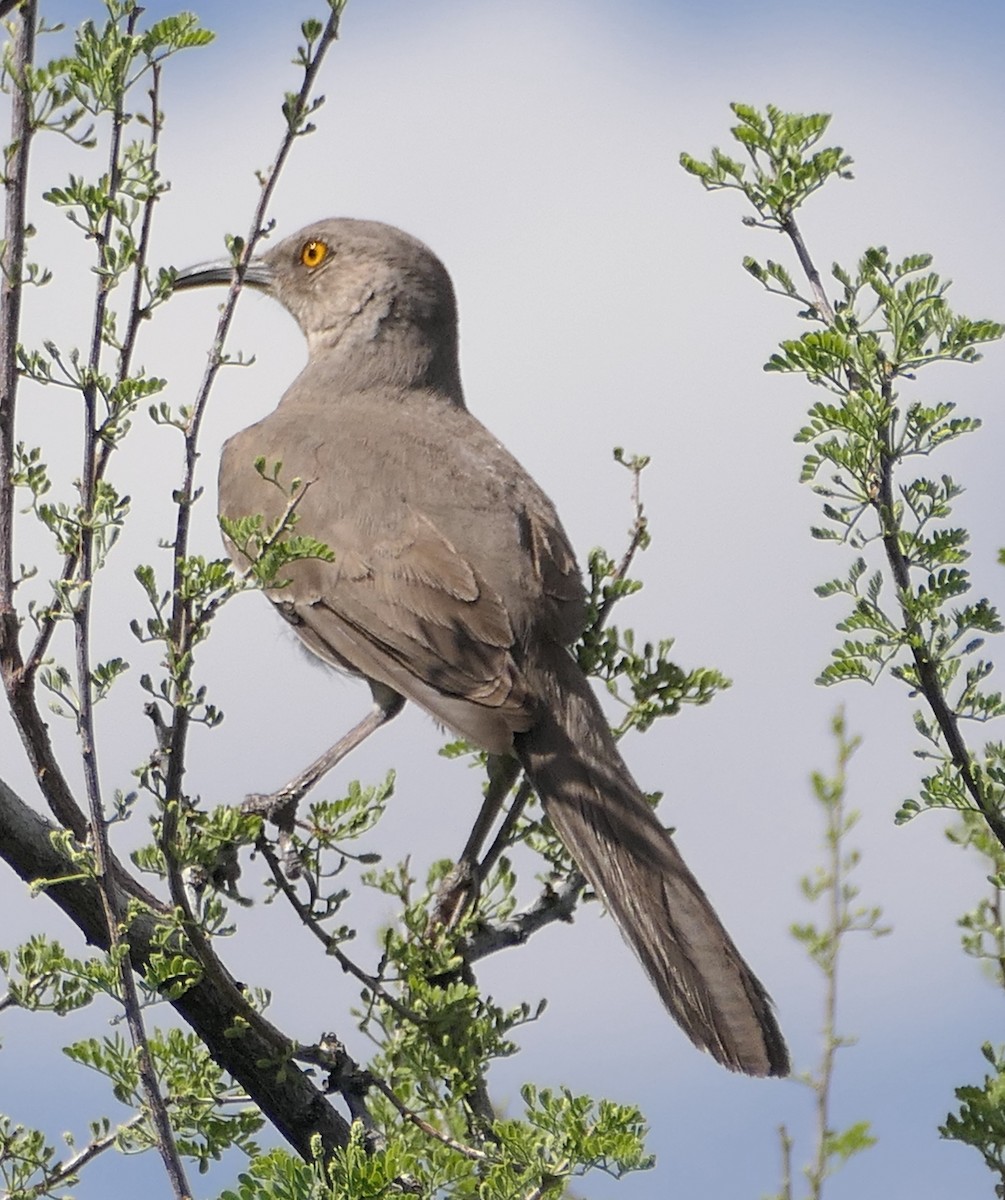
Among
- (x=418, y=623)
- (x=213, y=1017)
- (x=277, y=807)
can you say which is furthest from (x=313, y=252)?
(x=213, y=1017)

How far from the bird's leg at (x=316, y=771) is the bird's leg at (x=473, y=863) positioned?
41 cm

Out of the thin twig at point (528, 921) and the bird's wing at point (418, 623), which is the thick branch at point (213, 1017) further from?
the bird's wing at point (418, 623)

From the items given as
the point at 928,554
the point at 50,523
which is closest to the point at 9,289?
the point at 50,523

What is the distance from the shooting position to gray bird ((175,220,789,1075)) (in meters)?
4.35

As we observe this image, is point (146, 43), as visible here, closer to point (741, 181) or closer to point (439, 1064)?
point (741, 181)

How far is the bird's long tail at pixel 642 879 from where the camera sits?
415 centimetres

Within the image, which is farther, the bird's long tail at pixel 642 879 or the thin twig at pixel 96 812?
the bird's long tail at pixel 642 879

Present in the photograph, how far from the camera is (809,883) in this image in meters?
4.66

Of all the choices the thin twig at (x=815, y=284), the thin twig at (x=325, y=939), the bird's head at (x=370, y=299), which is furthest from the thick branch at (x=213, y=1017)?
the bird's head at (x=370, y=299)

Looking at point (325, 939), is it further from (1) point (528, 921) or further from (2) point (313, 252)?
(2) point (313, 252)

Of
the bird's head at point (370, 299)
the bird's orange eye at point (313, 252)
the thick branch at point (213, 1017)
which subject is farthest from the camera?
the bird's orange eye at point (313, 252)

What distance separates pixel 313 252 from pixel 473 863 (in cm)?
370

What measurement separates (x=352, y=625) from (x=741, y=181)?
6.97ft

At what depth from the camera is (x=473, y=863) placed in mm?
4289
